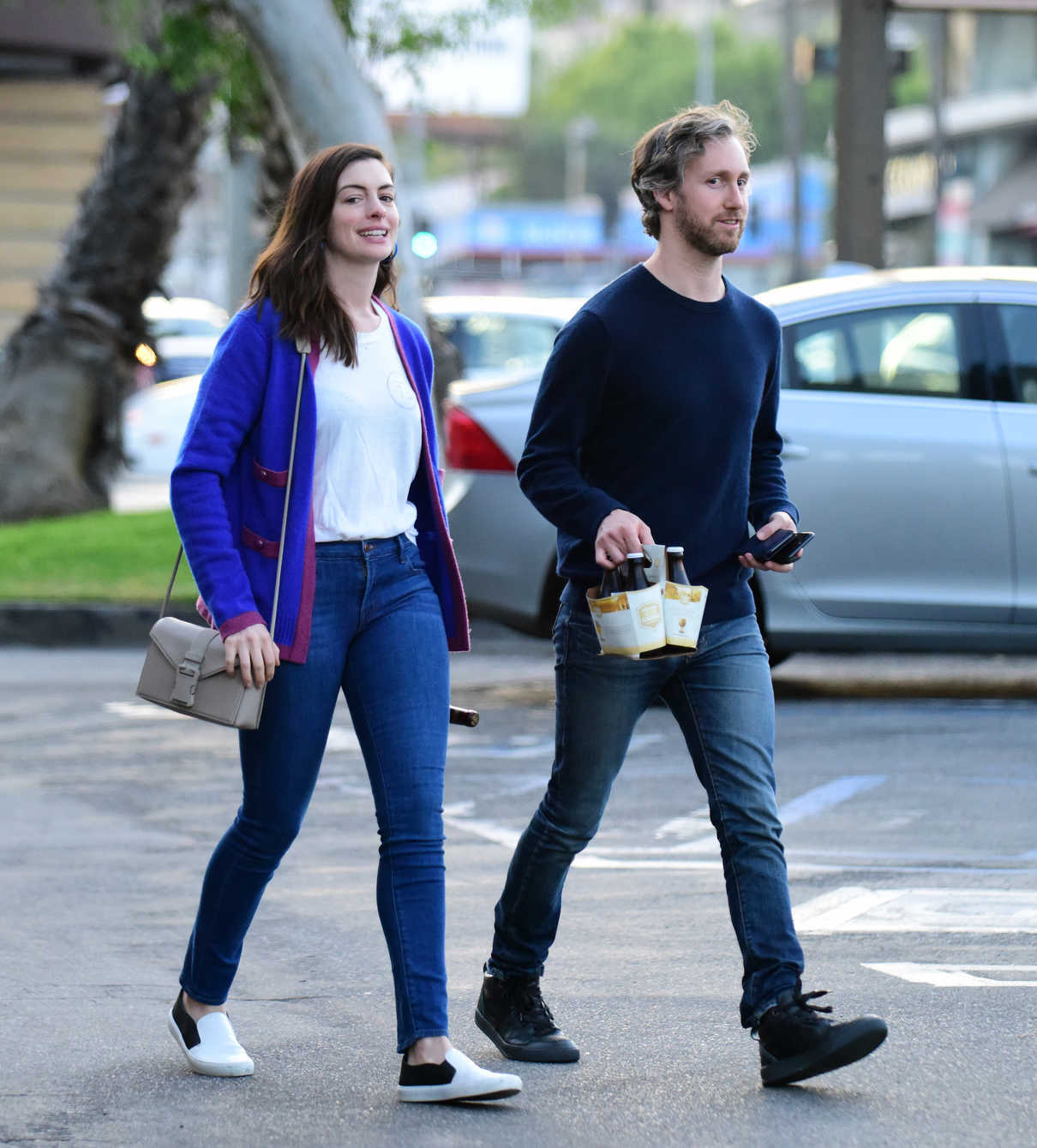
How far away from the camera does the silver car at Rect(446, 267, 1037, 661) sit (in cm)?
865

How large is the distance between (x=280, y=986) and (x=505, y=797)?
2.42 metres

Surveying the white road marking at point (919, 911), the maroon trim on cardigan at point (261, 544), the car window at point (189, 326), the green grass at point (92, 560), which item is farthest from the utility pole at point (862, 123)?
the car window at point (189, 326)

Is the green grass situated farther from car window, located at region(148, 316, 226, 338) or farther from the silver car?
car window, located at region(148, 316, 226, 338)

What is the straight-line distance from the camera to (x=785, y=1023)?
13.6 ft

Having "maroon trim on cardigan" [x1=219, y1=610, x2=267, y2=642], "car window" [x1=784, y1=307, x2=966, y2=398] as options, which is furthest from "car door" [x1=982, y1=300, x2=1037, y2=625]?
"maroon trim on cardigan" [x1=219, y1=610, x2=267, y2=642]

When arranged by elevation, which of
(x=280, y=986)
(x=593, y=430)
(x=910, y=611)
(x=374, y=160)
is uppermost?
(x=374, y=160)

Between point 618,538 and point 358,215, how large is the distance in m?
0.77

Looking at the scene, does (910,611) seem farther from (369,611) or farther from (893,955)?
(369,611)

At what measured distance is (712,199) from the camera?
4.21m

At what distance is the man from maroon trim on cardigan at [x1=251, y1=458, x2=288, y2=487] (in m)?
0.50

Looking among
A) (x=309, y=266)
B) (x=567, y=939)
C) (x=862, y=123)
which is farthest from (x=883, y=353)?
(x=862, y=123)

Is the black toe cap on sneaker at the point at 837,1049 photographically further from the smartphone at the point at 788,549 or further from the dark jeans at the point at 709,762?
the smartphone at the point at 788,549

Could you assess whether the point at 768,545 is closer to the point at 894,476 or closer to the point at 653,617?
the point at 653,617

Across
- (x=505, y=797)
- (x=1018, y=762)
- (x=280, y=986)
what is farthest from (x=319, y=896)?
(x=1018, y=762)
